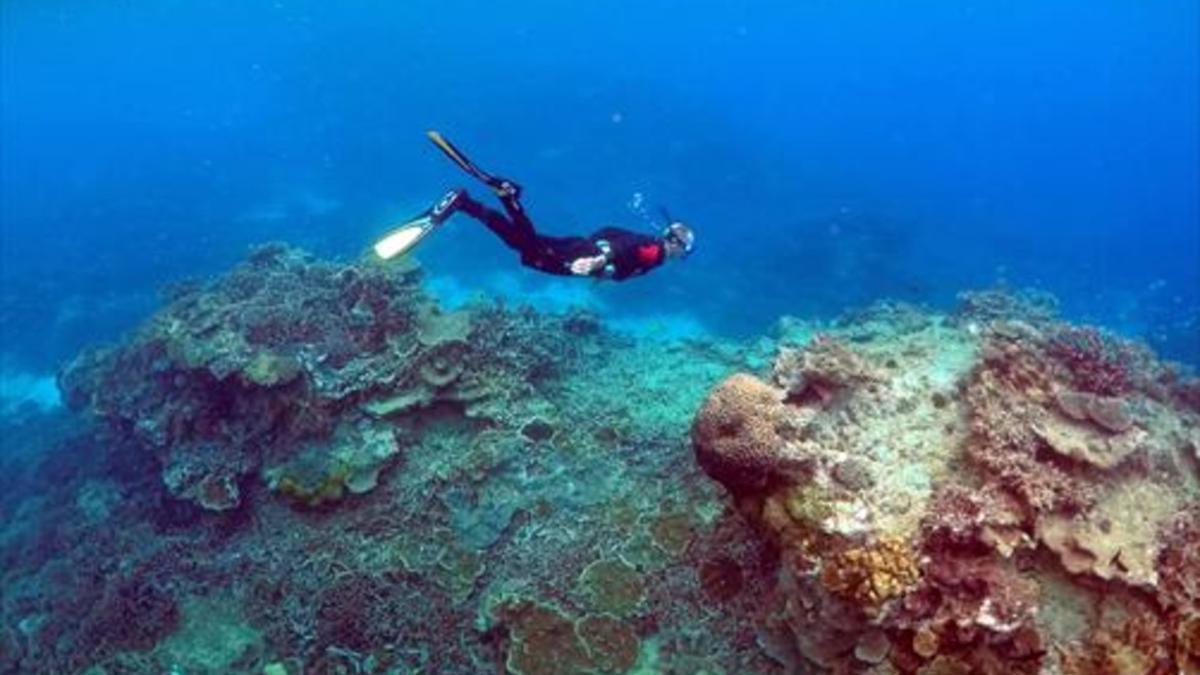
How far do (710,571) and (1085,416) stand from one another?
390cm

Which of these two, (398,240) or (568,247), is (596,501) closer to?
(568,247)

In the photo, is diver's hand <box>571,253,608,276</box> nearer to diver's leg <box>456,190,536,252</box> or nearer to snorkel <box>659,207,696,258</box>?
diver's leg <box>456,190,536,252</box>

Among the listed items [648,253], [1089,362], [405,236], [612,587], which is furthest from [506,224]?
[1089,362]

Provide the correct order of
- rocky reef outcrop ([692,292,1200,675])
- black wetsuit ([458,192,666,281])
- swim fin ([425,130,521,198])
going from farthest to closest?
black wetsuit ([458,192,666,281])
swim fin ([425,130,521,198])
rocky reef outcrop ([692,292,1200,675])

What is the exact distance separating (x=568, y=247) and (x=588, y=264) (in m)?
0.37

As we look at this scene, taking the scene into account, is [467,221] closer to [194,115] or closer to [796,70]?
[194,115]

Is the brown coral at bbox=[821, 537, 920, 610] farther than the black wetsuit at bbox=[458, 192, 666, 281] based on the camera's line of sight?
No

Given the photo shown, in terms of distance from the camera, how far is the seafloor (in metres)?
7.16

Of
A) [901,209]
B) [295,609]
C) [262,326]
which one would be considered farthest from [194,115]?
[295,609]

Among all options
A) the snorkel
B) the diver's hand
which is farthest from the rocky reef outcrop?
the diver's hand

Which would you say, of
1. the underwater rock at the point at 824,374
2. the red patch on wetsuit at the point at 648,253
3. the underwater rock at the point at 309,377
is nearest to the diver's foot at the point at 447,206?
the red patch on wetsuit at the point at 648,253

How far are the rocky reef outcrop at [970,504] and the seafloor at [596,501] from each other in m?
0.03

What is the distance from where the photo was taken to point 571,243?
10008mm

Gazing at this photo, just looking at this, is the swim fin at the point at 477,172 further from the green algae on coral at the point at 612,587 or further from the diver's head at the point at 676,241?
the green algae on coral at the point at 612,587
